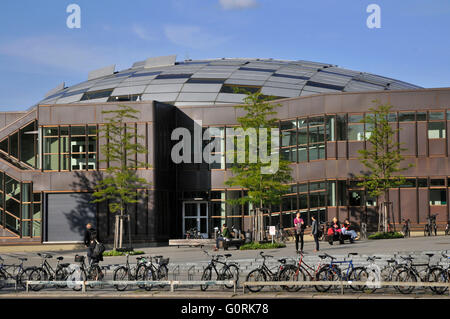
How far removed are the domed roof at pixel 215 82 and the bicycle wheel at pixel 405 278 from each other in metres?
36.3

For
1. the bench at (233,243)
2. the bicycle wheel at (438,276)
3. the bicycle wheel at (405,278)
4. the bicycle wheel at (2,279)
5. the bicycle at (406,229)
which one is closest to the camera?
the bicycle wheel at (405,278)

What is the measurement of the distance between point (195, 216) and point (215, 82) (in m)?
12.9

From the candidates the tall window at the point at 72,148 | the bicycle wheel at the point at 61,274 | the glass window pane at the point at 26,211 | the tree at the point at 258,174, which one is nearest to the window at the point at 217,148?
the tall window at the point at 72,148

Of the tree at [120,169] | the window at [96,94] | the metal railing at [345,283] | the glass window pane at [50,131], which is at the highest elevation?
the window at [96,94]

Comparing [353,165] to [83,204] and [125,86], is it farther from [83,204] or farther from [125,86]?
[125,86]

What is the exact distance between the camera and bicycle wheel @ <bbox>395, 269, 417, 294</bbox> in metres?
23.6

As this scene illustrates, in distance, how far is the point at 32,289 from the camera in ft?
89.5

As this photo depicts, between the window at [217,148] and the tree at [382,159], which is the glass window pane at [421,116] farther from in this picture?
the window at [217,148]

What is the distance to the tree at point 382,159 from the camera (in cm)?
4619

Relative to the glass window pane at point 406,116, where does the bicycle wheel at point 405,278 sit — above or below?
below

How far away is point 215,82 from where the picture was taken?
63594mm

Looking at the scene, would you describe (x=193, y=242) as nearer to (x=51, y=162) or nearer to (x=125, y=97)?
(x=51, y=162)
